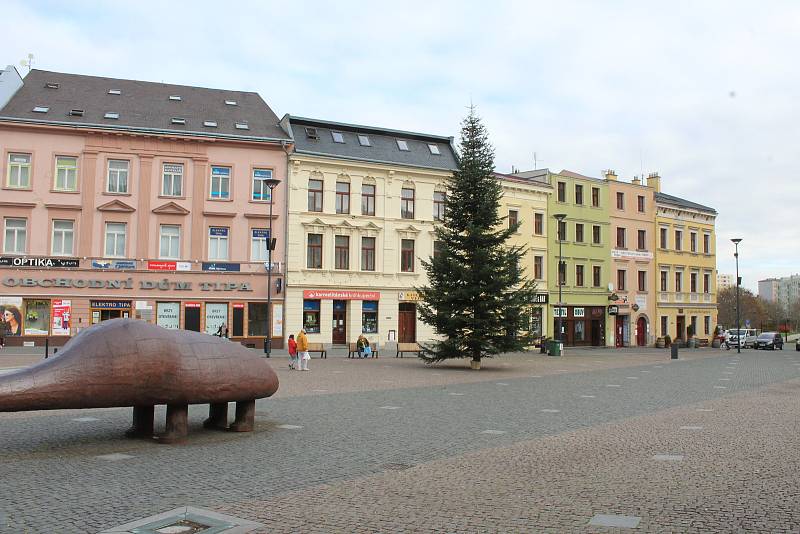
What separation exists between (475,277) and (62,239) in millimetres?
22466

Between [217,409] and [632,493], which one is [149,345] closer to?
[217,409]

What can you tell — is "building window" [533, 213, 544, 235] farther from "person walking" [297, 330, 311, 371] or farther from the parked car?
"person walking" [297, 330, 311, 371]

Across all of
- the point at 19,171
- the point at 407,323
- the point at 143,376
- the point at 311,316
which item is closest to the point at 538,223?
A: the point at 407,323

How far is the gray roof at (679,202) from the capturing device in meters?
60.0

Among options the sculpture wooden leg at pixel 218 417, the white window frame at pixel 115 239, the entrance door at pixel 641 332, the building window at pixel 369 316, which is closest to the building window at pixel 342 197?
the building window at pixel 369 316

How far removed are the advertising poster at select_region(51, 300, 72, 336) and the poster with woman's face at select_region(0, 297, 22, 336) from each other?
1.58 meters

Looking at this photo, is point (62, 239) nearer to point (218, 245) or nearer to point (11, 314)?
point (11, 314)

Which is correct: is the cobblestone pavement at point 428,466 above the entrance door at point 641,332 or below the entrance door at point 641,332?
below

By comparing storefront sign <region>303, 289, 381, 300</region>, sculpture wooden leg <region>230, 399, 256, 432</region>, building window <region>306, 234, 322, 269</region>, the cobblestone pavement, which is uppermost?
building window <region>306, 234, 322, 269</region>

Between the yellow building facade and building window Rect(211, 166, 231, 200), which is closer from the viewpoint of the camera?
building window Rect(211, 166, 231, 200)

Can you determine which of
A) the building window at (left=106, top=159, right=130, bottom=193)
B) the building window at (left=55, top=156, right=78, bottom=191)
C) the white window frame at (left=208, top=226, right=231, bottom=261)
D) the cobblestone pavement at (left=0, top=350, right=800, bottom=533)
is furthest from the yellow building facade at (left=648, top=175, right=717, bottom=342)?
the cobblestone pavement at (left=0, top=350, right=800, bottom=533)

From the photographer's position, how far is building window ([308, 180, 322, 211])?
40875 millimetres

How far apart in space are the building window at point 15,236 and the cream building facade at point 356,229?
13381 mm

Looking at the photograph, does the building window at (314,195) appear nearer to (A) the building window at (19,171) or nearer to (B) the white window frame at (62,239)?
(B) the white window frame at (62,239)
